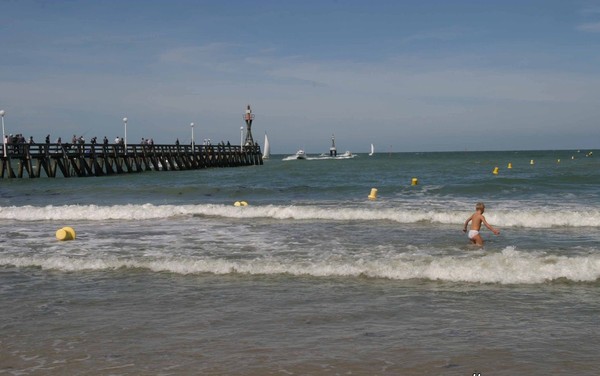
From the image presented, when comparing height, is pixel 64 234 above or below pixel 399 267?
above

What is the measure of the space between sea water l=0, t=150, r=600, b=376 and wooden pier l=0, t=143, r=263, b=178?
956 inches

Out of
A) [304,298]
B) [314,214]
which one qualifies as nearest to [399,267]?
[304,298]

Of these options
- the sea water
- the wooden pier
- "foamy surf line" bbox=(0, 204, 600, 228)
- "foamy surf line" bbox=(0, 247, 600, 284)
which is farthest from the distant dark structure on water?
"foamy surf line" bbox=(0, 247, 600, 284)

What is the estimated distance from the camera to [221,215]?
1928 centimetres

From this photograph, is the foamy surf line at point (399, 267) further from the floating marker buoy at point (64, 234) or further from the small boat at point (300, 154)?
the small boat at point (300, 154)

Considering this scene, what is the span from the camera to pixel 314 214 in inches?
746

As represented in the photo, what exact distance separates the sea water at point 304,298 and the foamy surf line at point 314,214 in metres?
0.12

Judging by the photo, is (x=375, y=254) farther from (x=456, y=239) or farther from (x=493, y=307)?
(x=493, y=307)

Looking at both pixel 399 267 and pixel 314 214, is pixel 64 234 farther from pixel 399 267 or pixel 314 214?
pixel 314 214

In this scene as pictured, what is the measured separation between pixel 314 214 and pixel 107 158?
97.1ft

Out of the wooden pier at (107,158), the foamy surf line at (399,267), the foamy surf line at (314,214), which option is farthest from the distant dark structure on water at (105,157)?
the foamy surf line at (399,267)

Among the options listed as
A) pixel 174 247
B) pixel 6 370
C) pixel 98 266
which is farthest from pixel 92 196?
pixel 6 370

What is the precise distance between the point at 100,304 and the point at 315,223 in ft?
32.6

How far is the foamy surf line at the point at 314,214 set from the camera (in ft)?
53.5
